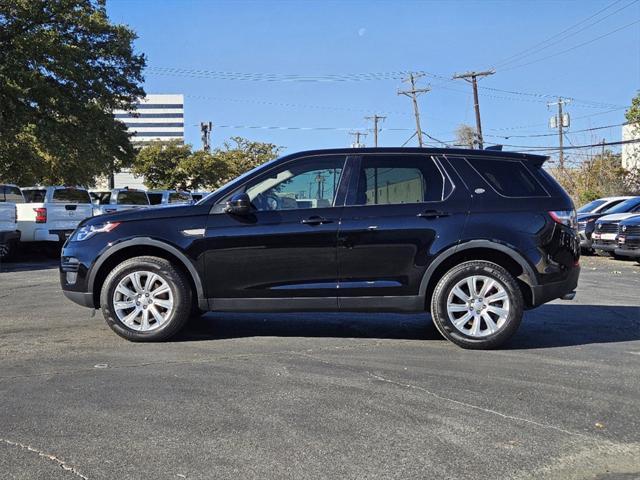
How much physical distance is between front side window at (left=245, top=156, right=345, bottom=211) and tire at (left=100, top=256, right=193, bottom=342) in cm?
109

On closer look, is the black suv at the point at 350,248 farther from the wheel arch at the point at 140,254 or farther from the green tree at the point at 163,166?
the green tree at the point at 163,166

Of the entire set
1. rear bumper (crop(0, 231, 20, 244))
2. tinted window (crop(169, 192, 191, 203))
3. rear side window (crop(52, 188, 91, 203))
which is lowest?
rear bumper (crop(0, 231, 20, 244))

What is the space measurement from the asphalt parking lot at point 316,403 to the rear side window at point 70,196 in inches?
352

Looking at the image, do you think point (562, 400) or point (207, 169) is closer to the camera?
point (562, 400)

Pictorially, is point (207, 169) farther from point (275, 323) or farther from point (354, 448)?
point (354, 448)

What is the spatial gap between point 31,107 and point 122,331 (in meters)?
19.0

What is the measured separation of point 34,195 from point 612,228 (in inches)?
570

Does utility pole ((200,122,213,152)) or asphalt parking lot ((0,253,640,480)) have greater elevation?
utility pole ((200,122,213,152))

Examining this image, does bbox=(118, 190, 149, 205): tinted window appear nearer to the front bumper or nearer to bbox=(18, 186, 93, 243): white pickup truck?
bbox=(18, 186, 93, 243): white pickup truck


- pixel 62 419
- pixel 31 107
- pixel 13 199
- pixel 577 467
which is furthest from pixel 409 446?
pixel 31 107

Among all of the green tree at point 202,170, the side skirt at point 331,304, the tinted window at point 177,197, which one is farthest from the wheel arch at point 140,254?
the green tree at point 202,170

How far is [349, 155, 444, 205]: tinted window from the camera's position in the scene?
5719mm

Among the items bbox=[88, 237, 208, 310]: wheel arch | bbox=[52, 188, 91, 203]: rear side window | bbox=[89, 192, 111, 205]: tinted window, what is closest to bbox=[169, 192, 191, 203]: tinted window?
bbox=[89, 192, 111, 205]: tinted window

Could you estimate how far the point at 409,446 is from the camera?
346cm
